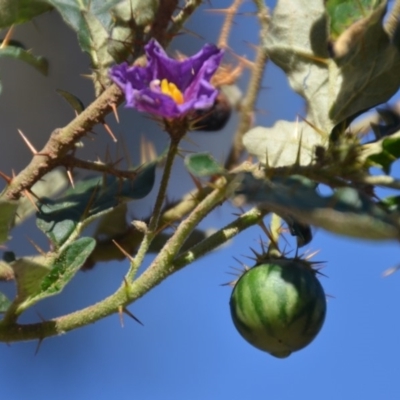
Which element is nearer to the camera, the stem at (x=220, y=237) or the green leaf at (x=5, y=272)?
the stem at (x=220, y=237)

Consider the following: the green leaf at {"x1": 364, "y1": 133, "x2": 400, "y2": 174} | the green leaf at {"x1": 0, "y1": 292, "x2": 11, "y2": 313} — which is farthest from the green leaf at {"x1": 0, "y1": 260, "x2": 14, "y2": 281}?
the green leaf at {"x1": 364, "y1": 133, "x2": 400, "y2": 174}

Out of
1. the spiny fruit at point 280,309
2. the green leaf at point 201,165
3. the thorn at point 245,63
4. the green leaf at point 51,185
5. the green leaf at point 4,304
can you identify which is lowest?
the green leaf at point 51,185

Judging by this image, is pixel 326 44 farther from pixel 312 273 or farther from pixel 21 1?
pixel 21 1

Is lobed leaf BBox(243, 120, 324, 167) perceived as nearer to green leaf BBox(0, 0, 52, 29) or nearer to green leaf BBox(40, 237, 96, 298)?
green leaf BBox(40, 237, 96, 298)

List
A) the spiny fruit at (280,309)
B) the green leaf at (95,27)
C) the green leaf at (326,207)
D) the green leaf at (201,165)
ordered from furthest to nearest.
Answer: the green leaf at (95,27), the spiny fruit at (280,309), the green leaf at (201,165), the green leaf at (326,207)

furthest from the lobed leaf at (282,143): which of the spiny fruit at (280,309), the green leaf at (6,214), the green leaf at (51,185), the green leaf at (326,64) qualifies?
the green leaf at (51,185)

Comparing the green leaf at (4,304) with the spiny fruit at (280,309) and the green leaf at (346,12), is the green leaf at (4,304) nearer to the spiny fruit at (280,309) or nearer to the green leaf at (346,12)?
the spiny fruit at (280,309)

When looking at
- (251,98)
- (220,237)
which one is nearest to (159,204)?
(220,237)

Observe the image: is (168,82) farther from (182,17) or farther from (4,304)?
(4,304)
